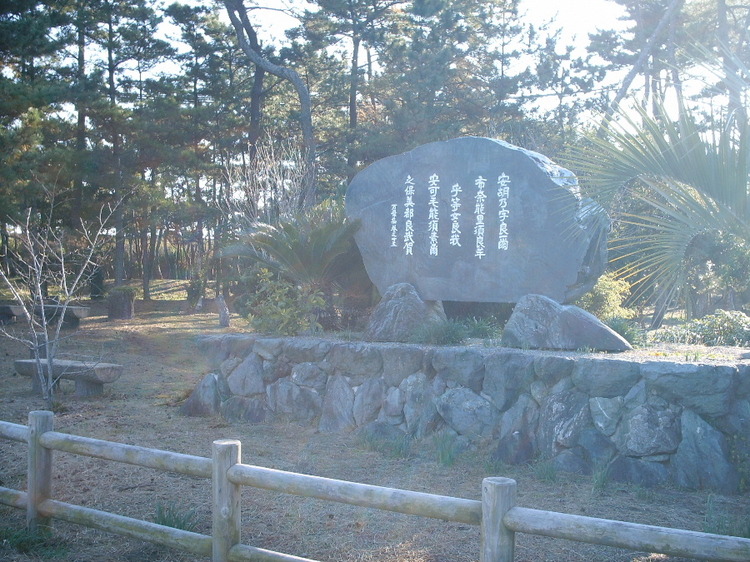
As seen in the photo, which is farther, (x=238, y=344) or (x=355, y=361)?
(x=238, y=344)

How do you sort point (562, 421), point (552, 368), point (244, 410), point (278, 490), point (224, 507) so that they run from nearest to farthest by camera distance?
point (278, 490) < point (224, 507) < point (562, 421) < point (552, 368) < point (244, 410)

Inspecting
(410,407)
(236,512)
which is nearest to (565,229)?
(410,407)

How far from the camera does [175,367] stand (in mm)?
13758

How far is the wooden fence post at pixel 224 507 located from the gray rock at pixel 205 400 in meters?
4.75

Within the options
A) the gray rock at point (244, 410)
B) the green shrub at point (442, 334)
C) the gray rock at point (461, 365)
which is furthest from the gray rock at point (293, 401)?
the gray rock at point (461, 365)

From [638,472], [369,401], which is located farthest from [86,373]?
[638,472]

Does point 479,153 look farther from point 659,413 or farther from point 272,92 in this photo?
point 272,92

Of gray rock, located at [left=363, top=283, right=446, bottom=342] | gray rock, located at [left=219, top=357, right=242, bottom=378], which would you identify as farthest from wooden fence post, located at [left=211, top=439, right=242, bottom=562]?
gray rock, located at [left=219, top=357, right=242, bottom=378]

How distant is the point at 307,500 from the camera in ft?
18.8

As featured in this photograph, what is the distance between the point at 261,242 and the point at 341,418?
9.17 feet

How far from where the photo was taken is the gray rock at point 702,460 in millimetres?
5758

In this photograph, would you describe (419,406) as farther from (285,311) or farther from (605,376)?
(285,311)

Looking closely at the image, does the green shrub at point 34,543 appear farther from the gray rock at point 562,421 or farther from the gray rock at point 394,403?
the gray rock at point 562,421

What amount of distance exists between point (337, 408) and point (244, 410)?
1273 millimetres
